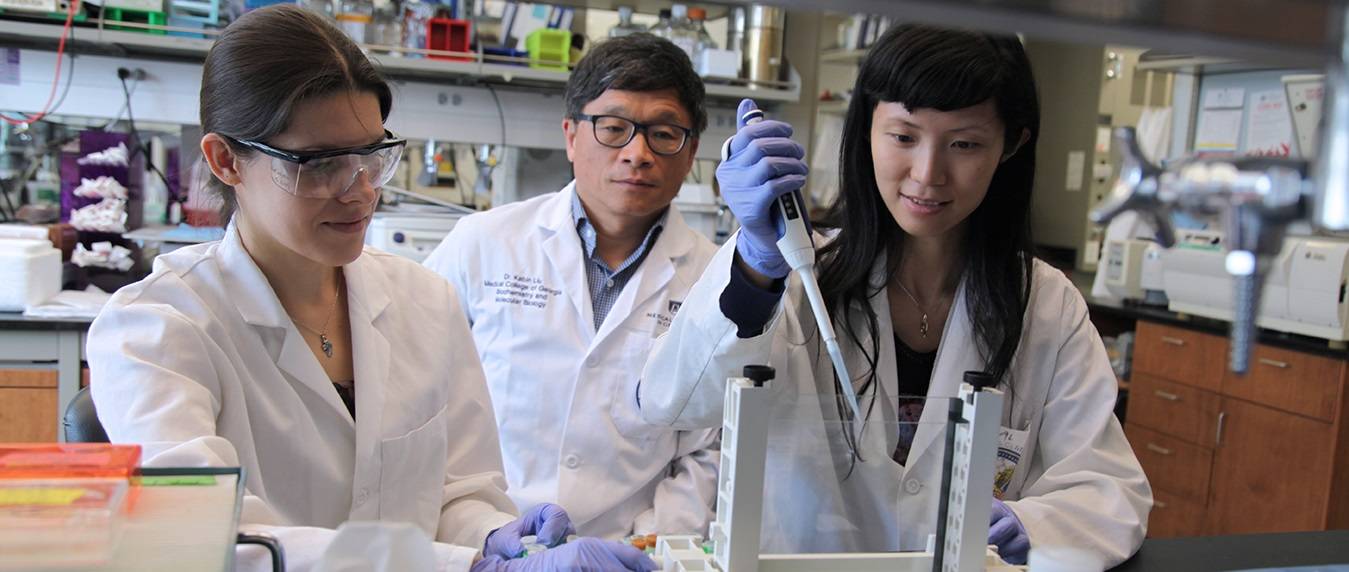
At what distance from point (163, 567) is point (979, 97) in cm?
117

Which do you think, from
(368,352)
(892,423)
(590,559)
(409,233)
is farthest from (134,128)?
(892,423)

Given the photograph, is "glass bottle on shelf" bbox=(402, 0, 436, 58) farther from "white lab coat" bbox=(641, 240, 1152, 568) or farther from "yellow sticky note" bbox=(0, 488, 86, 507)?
"yellow sticky note" bbox=(0, 488, 86, 507)

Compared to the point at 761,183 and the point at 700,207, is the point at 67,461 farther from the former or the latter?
the point at 700,207

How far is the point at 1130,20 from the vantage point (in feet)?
1.81

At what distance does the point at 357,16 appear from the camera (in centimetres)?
348

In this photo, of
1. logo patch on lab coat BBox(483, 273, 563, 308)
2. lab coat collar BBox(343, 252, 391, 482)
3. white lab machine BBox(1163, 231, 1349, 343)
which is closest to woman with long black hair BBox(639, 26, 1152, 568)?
lab coat collar BBox(343, 252, 391, 482)

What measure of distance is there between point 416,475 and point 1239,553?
1.10 metres

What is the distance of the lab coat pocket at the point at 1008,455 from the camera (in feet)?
4.39

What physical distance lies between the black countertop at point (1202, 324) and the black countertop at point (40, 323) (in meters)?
3.23

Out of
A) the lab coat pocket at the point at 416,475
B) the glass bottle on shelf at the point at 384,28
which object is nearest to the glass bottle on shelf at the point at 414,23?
the glass bottle on shelf at the point at 384,28

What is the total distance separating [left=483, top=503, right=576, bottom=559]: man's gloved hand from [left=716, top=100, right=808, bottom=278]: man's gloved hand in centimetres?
42

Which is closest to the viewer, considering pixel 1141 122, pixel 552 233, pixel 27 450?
pixel 27 450

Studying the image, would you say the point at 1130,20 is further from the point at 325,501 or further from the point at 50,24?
the point at 50,24

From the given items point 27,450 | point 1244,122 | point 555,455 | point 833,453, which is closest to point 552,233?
point 555,455
